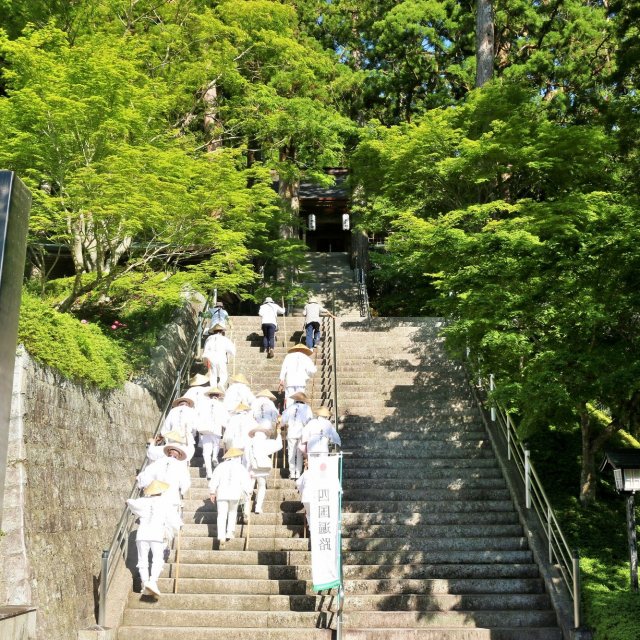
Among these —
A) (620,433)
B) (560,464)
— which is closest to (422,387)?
(560,464)

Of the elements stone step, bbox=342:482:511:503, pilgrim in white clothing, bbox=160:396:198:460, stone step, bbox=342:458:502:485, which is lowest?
stone step, bbox=342:482:511:503

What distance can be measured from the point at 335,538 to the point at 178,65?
12539 millimetres

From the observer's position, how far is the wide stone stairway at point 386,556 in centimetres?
893

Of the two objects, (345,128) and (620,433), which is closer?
(620,433)

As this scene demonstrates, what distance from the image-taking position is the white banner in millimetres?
8531

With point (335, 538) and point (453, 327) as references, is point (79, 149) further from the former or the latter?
point (335, 538)

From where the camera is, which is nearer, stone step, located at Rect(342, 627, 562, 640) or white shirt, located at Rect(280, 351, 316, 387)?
stone step, located at Rect(342, 627, 562, 640)

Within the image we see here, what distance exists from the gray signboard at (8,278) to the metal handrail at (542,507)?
21.8ft

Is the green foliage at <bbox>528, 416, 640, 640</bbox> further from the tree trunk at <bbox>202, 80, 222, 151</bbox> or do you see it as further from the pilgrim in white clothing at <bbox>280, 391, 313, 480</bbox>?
the tree trunk at <bbox>202, 80, 222, 151</bbox>

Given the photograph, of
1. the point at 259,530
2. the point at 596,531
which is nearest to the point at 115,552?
the point at 259,530

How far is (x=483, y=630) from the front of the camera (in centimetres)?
880

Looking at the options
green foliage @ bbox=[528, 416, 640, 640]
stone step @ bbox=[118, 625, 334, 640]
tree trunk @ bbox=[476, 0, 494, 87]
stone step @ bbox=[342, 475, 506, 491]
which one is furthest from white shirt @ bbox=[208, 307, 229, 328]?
tree trunk @ bbox=[476, 0, 494, 87]

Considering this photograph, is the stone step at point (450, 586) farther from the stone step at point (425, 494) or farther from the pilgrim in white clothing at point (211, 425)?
the pilgrim in white clothing at point (211, 425)

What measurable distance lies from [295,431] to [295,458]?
445mm
